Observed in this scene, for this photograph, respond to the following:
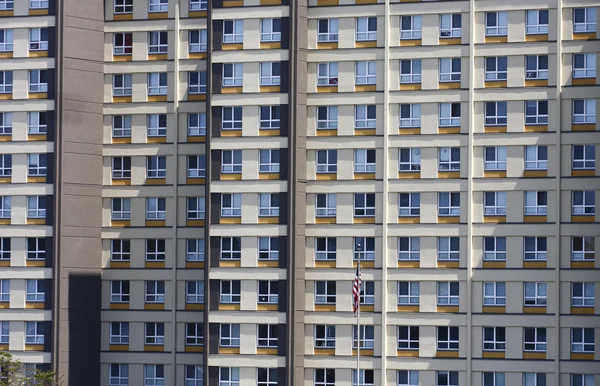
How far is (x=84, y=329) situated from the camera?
330 feet

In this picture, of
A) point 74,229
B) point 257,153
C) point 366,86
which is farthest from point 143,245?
point 366,86

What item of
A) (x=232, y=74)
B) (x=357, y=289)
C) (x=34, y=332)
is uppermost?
(x=232, y=74)

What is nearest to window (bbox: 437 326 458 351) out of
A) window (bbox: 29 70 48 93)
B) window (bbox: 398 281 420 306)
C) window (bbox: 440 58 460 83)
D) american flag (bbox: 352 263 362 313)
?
window (bbox: 398 281 420 306)

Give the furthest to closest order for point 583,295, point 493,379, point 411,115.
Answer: point 411,115
point 493,379
point 583,295

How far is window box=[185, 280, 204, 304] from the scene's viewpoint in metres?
102

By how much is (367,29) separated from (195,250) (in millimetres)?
20167

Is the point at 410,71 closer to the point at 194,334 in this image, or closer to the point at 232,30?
the point at 232,30

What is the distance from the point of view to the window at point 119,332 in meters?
103

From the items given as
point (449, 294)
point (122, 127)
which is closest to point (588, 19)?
point (449, 294)

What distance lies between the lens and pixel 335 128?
3888 inches

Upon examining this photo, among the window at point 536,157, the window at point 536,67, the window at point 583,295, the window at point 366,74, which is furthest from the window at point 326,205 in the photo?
the window at point 583,295

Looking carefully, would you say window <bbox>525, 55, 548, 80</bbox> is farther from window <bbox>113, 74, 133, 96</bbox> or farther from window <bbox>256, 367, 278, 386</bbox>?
window <bbox>113, 74, 133, 96</bbox>

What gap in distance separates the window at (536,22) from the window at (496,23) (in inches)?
59.0

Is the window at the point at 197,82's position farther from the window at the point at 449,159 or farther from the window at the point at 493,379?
the window at the point at 493,379
